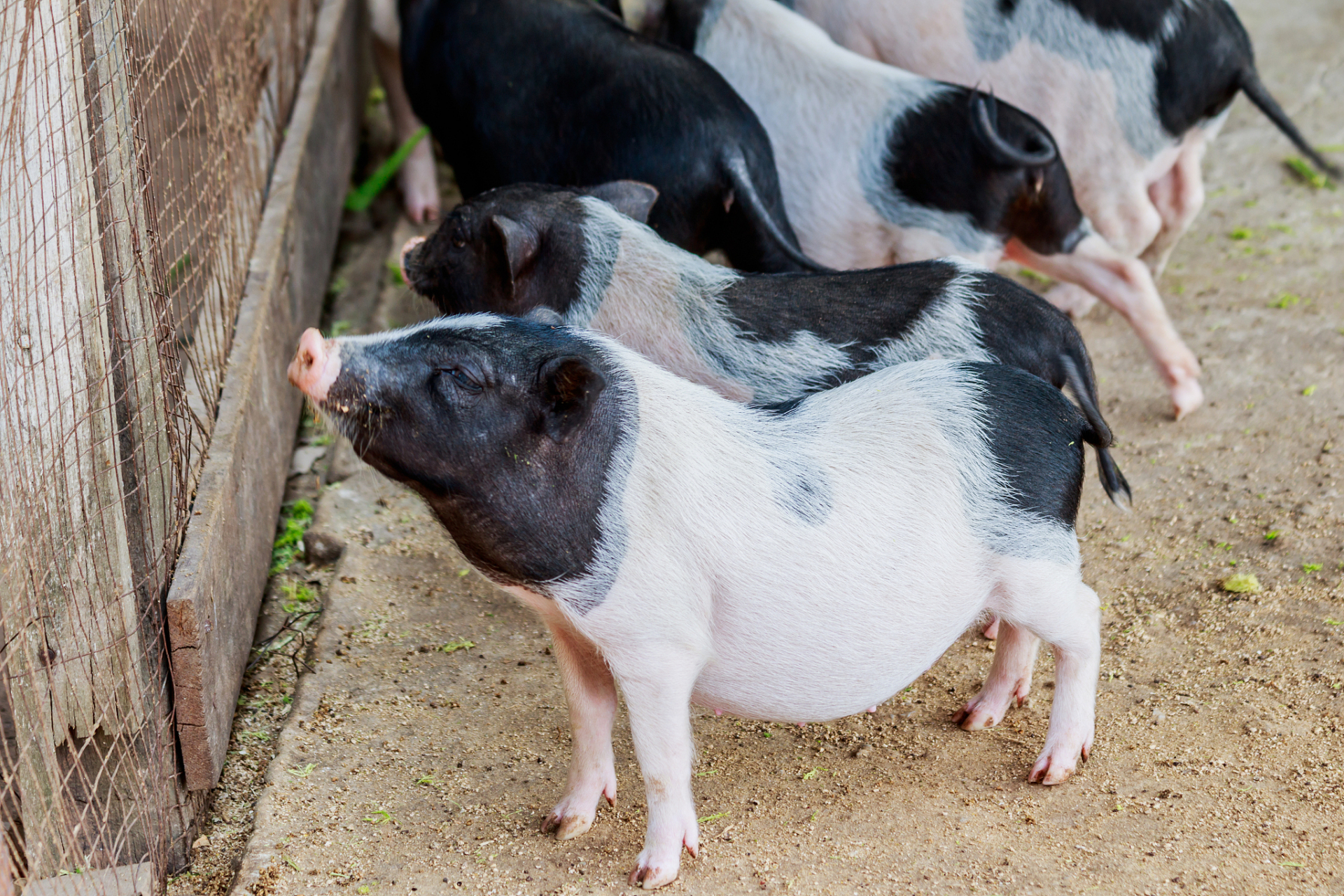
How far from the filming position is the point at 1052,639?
2.92 meters

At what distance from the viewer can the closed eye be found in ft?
8.52

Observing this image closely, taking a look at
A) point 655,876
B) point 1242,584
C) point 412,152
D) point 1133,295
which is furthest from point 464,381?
point 412,152

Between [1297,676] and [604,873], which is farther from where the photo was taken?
[1297,676]

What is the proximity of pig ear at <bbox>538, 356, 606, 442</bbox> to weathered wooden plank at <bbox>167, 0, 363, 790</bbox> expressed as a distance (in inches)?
34.4

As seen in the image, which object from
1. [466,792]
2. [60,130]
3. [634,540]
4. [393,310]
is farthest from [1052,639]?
[393,310]

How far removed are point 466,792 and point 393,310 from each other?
260 centimetres

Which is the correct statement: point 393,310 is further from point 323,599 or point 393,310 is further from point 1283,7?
point 1283,7

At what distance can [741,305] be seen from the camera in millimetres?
3354

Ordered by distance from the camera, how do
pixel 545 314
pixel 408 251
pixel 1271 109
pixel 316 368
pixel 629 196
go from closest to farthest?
pixel 316 368
pixel 545 314
pixel 629 196
pixel 408 251
pixel 1271 109

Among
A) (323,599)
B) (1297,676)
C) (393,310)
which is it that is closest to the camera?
(1297,676)

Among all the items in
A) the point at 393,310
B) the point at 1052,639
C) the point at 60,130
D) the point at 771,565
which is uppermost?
the point at 60,130

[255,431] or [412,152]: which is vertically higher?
[255,431]

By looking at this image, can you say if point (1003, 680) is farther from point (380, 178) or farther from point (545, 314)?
point (380, 178)

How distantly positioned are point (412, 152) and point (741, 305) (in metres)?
3.13
